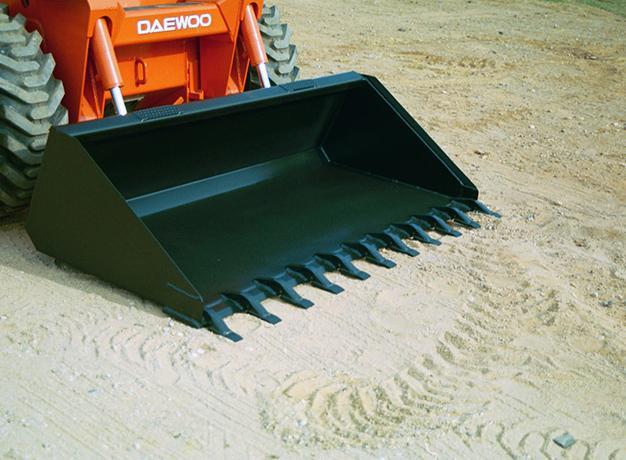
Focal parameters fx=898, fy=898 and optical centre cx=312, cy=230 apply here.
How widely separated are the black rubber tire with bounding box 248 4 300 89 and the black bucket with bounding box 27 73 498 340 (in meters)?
0.32

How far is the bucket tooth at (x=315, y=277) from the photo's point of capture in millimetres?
3943

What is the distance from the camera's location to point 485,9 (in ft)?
38.8

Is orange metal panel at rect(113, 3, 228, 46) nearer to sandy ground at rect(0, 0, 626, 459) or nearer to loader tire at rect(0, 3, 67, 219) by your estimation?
loader tire at rect(0, 3, 67, 219)

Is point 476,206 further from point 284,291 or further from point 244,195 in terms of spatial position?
point 284,291

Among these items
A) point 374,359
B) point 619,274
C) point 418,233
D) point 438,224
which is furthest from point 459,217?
point 374,359

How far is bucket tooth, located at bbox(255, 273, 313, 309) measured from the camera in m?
3.79

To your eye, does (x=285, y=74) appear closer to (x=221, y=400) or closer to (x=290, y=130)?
(x=290, y=130)

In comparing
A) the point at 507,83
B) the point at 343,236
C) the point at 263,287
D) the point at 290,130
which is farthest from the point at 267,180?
the point at 507,83

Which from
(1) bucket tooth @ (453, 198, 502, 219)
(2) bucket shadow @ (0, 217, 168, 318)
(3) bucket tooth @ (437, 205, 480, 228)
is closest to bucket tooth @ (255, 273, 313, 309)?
(2) bucket shadow @ (0, 217, 168, 318)

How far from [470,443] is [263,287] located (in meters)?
1.19

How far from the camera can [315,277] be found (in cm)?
396

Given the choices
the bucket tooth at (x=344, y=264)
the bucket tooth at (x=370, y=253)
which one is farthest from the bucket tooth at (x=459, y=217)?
the bucket tooth at (x=344, y=264)

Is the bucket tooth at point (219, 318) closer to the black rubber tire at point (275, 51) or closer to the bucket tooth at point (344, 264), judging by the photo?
the bucket tooth at point (344, 264)

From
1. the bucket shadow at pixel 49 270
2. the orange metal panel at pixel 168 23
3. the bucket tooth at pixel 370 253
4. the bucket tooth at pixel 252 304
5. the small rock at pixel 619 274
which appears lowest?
the bucket shadow at pixel 49 270
